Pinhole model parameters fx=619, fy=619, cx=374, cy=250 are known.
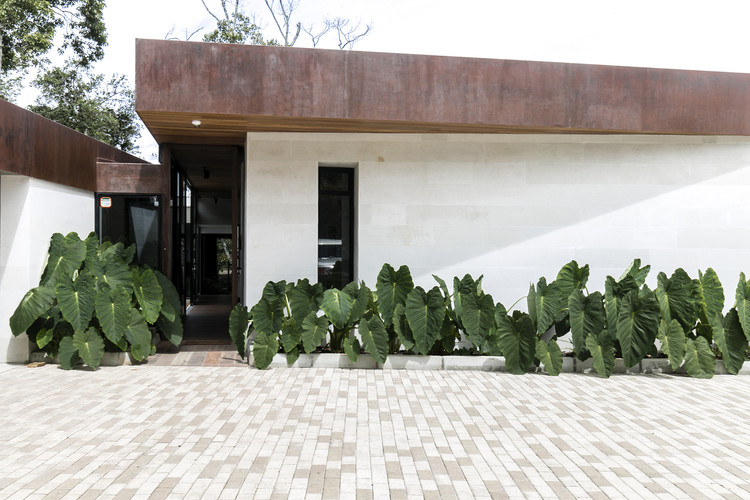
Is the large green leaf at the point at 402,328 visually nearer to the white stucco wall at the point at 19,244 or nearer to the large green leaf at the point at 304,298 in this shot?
the large green leaf at the point at 304,298

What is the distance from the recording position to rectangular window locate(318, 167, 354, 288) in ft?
25.0

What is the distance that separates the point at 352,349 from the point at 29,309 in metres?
3.29

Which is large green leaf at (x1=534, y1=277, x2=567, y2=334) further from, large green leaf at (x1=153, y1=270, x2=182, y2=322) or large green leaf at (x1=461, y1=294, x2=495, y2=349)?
large green leaf at (x1=153, y1=270, x2=182, y2=322)

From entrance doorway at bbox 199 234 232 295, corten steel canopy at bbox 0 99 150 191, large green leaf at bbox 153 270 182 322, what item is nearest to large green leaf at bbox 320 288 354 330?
large green leaf at bbox 153 270 182 322

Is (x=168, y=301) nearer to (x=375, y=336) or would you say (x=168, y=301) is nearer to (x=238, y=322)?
(x=238, y=322)

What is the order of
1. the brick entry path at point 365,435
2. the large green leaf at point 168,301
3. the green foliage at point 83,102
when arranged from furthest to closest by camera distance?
1. the green foliage at point 83,102
2. the large green leaf at point 168,301
3. the brick entry path at point 365,435

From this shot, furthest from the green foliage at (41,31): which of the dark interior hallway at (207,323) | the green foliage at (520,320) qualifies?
the green foliage at (520,320)

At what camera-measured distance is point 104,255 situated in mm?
6988

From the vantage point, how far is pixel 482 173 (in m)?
7.49

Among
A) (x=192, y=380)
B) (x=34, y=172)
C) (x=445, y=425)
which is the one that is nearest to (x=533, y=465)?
(x=445, y=425)

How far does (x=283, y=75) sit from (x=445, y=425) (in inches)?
155

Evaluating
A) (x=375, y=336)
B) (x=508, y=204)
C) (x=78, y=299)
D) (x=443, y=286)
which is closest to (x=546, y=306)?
(x=443, y=286)

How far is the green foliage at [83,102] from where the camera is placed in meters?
21.9

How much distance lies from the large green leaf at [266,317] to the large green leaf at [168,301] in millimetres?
1075
